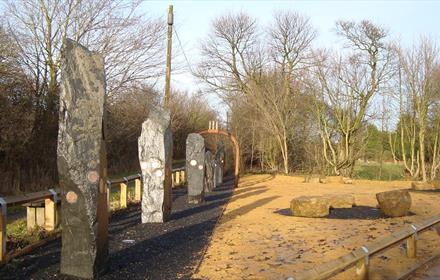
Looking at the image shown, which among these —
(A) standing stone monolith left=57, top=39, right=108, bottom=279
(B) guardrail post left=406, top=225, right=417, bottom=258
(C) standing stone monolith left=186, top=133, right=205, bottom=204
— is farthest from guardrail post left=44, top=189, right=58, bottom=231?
(C) standing stone monolith left=186, top=133, right=205, bottom=204

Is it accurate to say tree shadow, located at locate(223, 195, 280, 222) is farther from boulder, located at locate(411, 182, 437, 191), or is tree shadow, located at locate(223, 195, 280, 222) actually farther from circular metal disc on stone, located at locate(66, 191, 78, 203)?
boulder, located at locate(411, 182, 437, 191)

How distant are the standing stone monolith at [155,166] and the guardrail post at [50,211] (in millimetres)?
2267

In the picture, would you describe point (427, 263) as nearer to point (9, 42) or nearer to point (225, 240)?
point (225, 240)

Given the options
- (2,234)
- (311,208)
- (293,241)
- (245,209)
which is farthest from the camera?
(245,209)

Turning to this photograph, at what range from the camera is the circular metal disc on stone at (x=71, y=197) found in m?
6.25

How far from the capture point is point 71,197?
6.26 metres

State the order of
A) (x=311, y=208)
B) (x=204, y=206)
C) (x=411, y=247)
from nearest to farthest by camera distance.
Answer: (x=411, y=247)
(x=311, y=208)
(x=204, y=206)

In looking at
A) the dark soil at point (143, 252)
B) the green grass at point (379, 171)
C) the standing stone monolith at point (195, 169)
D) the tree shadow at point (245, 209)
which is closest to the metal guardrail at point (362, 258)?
the dark soil at point (143, 252)

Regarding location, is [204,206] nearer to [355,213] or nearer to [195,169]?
[195,169]

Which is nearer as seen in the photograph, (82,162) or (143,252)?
(82,162)

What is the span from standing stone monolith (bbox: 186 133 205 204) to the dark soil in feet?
11.9

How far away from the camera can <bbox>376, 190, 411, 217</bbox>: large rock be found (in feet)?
40.7

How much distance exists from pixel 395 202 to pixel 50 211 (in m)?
8.02

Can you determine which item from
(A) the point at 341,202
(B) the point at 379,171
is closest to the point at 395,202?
(A) the point at 341,202
